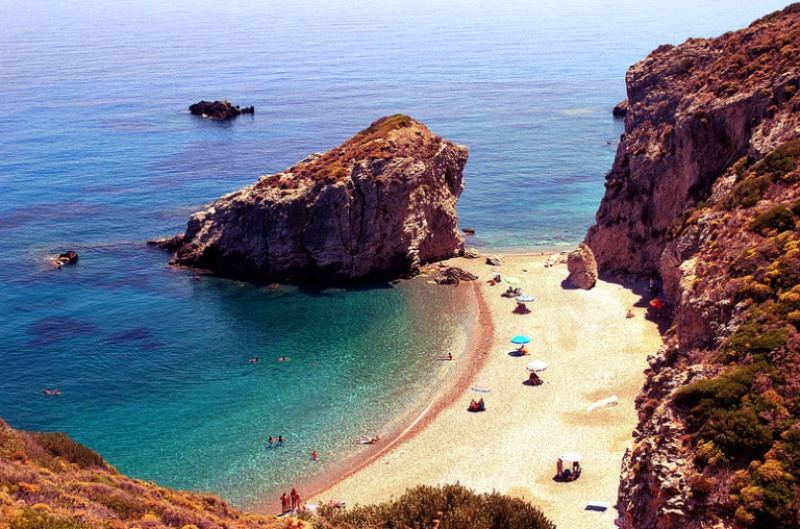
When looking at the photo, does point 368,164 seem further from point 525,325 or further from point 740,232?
point 740,232

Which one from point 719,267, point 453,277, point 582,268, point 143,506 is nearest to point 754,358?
point 719,267

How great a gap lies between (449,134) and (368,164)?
56.7 m

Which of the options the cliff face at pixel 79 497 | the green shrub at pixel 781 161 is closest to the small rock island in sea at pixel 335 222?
the green shrub at pixel 781 161

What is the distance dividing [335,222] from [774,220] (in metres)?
38.5

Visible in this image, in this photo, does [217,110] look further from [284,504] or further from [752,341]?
[752,341]

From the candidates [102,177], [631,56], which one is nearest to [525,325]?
[102,177]

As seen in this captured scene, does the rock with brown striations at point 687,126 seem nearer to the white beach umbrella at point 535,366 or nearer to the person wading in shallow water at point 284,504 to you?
the white beach umbrella at point 535,366

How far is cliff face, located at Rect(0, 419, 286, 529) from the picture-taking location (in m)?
21.5

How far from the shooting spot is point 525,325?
5812cm

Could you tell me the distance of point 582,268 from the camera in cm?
6319

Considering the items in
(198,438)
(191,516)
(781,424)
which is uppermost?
(781,424)

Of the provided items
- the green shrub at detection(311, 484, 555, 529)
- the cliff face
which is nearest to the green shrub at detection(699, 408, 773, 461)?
the green shrub at detection(311, 484, 555, 529)

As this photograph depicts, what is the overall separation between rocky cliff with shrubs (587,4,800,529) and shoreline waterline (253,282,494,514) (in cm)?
1283

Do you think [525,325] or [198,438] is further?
[525,325]
